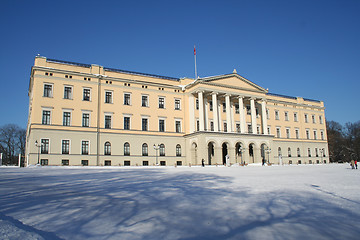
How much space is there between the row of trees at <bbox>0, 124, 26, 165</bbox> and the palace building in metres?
28.6

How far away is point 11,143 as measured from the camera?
224ft

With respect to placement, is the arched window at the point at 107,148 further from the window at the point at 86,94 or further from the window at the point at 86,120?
the window at the point at 86,94

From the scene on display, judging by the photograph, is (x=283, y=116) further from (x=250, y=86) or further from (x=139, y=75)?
(x=139, y=75)

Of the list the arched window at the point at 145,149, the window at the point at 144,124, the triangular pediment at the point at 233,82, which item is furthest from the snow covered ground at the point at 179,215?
the triangular pediment at the point at 233,82

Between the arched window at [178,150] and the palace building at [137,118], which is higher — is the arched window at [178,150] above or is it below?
below

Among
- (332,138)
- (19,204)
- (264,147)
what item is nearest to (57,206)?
(19,204)

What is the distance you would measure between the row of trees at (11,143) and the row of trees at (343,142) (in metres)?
80.2

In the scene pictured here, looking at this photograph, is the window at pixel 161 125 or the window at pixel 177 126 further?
the window at pixel 177 126

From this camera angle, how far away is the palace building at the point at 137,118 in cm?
3688

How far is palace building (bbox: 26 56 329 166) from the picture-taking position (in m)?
36.9

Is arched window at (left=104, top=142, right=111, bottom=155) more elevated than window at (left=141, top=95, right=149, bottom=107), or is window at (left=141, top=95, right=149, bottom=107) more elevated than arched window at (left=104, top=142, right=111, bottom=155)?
window at (left=141, top=95, right=149, bottom=107)

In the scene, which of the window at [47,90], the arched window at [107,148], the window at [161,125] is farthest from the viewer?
the window at [161,125]

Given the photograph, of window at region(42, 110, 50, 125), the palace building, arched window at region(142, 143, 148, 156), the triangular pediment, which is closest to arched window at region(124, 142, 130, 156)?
the palace building

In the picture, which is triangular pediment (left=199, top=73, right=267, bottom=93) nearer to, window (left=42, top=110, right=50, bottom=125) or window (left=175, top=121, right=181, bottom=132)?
window (left=175, top=121, right=181, bottom=132)
